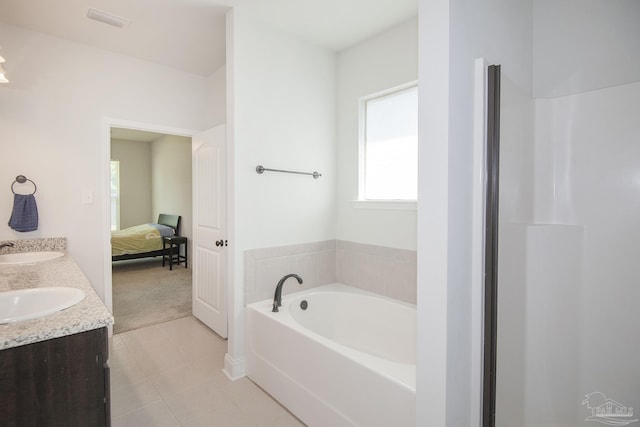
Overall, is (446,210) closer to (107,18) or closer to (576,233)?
(576,233)

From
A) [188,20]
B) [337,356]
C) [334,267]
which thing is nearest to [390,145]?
[334,267]

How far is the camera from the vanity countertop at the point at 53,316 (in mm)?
991

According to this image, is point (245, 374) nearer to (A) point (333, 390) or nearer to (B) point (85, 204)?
(A) point (333, 390)

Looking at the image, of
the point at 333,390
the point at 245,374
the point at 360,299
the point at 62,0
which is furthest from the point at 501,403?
the point at 62,0

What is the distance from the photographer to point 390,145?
260 centimetres

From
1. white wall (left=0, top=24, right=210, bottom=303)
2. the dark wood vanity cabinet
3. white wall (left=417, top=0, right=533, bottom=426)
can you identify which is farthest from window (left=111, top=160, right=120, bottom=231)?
white wall (left=417, top=0, right=533, bottom=426)

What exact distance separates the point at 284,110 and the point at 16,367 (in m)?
2.13

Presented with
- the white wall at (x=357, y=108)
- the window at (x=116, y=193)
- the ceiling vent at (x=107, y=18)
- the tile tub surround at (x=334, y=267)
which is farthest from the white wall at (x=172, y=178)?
the white wall at (x=357, y=108)

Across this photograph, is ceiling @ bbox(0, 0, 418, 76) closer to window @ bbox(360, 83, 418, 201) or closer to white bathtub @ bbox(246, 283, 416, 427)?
→ window @ bbox(360, 83, 418, 201)

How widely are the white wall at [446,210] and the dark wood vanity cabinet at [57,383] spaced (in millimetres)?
1181

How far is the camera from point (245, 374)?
7.70ft

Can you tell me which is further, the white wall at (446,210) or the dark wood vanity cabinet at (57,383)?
the white wall at (446,210)

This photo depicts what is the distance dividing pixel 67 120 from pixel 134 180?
5055mm

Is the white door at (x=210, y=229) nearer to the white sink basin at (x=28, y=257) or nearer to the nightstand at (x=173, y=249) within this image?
the white sink basin at (x=28, y=257)
